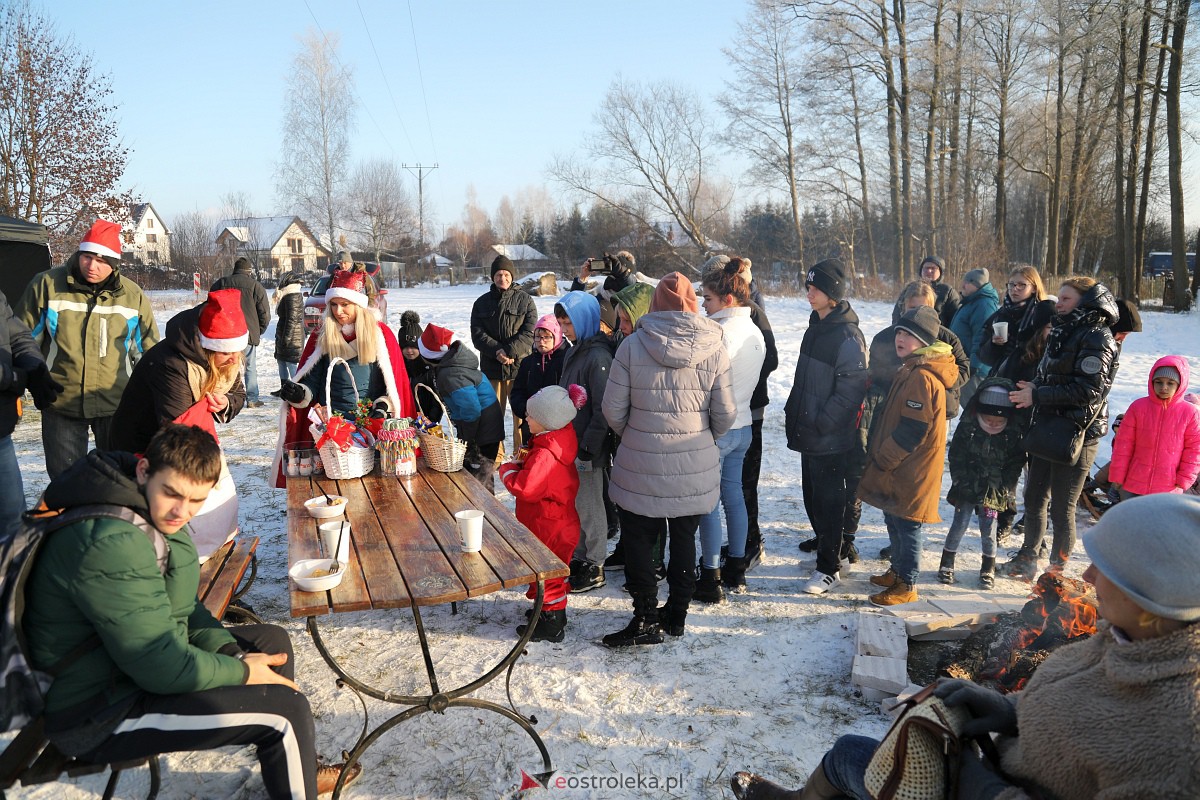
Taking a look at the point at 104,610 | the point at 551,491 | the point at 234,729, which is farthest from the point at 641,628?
the point at 104,610

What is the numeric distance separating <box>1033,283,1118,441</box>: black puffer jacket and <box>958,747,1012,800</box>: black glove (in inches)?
121

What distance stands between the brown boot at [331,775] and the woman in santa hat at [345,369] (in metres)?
1.84

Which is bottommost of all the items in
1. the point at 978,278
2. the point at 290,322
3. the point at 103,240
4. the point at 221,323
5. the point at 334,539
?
the point at 334,539

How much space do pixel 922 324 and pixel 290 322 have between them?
288 inches

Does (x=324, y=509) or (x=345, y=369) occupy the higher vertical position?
(x=345, y=369)

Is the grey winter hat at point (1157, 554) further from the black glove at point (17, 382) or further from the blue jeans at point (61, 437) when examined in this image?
the blue jeans at point (61, 437)

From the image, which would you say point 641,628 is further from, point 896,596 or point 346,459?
point 346,459

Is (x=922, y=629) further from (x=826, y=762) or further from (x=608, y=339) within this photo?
(x=608, y=339)

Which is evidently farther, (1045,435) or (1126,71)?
(1126,71)

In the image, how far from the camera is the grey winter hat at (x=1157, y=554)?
151cm

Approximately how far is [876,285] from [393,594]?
2271cm

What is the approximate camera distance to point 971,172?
26438mm

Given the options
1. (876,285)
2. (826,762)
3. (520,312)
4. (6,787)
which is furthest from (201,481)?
(876,285)

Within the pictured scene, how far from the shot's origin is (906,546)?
4.26m
